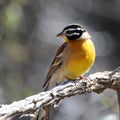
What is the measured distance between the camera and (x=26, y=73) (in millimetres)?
7445

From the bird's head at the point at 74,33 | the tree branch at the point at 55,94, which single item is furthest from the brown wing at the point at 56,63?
the tree branch at the point at 55,94

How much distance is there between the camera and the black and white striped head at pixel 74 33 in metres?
5.04

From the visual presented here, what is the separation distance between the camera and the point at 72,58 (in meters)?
4.95

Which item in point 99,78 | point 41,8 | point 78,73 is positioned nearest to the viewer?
point 99,78

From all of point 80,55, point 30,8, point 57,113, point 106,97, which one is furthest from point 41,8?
point 80,55

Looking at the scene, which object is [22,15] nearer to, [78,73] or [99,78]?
[78,73]

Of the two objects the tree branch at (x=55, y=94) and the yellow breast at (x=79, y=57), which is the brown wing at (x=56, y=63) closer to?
the yellow breast at (x=79, y=57)

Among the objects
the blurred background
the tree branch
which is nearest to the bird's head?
the tree branch

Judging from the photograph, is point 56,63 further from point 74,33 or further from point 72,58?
point 74,33

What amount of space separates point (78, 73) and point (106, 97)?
106 centimetres

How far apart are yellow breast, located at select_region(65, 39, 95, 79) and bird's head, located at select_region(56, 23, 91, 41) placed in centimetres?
5

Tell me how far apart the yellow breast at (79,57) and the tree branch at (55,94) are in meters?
0.47

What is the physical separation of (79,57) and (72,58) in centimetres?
7

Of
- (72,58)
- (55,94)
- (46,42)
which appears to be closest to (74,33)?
(72,58)
